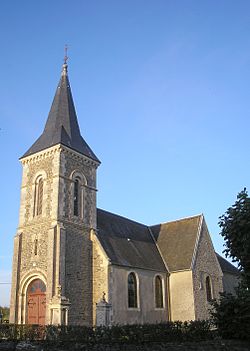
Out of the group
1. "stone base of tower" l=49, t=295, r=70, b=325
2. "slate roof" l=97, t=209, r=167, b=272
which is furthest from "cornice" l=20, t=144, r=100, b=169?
"stone base of tower" l=49, t=295, r=70, b=325

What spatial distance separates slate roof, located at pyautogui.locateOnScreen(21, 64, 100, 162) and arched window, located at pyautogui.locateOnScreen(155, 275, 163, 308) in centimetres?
Answer: 945

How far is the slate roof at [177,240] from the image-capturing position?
28722 millimetres

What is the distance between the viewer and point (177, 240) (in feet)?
102

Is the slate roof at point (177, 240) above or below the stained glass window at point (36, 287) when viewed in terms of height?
above

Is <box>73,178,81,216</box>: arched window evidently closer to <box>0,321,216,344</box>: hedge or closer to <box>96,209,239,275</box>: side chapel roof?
<box>96,209,239,275</box>: side chapel roof

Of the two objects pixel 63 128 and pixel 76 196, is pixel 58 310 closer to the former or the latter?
pixel 76 196

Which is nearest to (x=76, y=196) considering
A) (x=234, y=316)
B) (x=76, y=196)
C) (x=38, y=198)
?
(x=76, y=196)

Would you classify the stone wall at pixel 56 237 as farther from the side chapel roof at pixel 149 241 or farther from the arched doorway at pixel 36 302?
the side chapel roof at pixel 149 241

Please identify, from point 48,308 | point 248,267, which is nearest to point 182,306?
point 48,308

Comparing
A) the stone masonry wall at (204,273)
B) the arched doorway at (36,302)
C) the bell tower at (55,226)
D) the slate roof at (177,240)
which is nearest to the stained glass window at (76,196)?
the bell tower at (55,226)

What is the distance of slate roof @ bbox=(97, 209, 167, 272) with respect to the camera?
2512 cm

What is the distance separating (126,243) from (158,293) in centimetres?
411

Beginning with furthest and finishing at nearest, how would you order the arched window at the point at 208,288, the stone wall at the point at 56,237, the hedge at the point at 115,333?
the arched window at the point at 208,288 < the stone wall at the point at 56,237 < the hedge at the point at 115,333

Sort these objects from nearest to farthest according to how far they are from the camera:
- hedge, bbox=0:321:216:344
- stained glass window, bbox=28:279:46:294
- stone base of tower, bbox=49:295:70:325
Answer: hedge, bbox=0:321:216:344 < stone base of tower, bbox=49:295:70:325 < stained glass window, bbox=28:279:46:294
